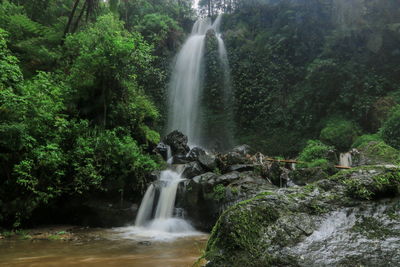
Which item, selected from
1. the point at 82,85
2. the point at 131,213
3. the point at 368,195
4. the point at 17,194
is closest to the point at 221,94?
the point at 82,85

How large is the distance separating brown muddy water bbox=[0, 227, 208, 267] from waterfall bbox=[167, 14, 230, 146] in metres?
11.8

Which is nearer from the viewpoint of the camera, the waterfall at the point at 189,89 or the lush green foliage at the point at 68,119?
the lush green foliage at the point at 68,119

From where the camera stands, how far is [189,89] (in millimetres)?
20766

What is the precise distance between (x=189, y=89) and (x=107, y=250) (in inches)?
638

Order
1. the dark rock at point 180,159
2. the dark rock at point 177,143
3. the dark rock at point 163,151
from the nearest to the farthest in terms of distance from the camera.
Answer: the dark rock at point 180,159, the dark rock at point 163,151, the dark rock at point 177,143

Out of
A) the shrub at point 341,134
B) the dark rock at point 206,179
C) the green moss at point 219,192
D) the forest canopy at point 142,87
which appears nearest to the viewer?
the green moss at point 219,192

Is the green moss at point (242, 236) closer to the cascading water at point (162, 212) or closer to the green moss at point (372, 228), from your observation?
the green moss at point (372, 228)

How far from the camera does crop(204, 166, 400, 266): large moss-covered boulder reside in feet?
5.58

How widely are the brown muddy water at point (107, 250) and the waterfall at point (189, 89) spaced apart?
11.8 metres

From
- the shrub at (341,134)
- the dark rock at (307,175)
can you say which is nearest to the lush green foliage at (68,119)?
the dark rock at (307,175)

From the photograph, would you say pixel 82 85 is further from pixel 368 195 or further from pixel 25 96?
pixel 368 195

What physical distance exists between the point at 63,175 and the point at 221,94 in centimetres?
1351

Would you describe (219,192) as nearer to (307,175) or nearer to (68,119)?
(307,175)

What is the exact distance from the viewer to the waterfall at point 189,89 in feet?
64.4
